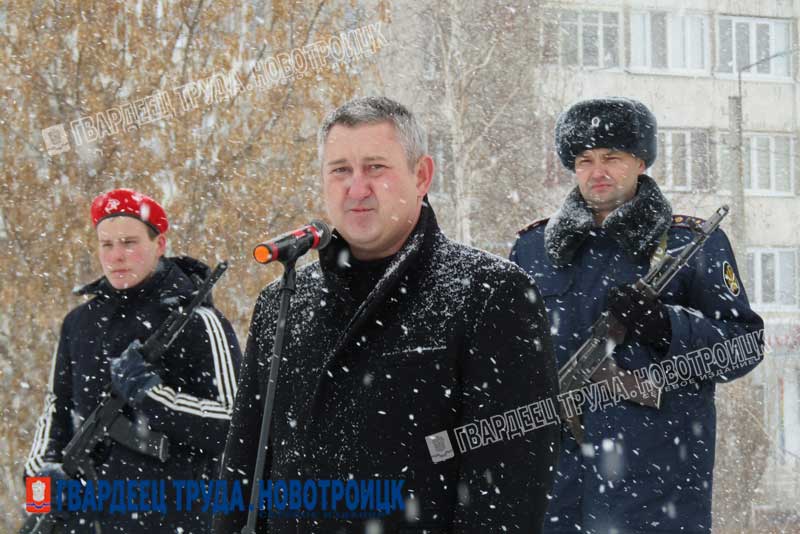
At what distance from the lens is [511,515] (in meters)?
2.54

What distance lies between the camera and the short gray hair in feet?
9.36

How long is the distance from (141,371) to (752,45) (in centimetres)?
2018

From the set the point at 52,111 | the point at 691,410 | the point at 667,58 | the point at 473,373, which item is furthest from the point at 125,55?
the point at 667,58

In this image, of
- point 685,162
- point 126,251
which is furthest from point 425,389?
point 685,162

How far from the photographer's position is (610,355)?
12.7 ft

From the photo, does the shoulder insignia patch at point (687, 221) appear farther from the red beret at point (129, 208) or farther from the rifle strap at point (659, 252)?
the red beret at point (129, 208)

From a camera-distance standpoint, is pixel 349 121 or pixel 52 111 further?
pixel 52 111

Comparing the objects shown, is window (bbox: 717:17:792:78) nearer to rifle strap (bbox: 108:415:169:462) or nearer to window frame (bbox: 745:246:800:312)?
window frame (bbox: 745:246:800:312)

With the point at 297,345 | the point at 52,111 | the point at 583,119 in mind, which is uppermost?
the point at 52,111

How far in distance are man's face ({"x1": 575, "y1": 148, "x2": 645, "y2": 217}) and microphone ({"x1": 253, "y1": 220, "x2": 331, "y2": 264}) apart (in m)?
1.48

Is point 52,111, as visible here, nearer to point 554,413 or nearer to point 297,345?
point 297,345

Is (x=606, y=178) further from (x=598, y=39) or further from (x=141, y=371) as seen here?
(x=598, y=39)

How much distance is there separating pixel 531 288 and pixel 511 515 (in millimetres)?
548

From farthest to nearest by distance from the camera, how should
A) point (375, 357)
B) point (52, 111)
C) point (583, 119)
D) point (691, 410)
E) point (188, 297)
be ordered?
point (52, 111), point (188, 297), point (583, 119), point (691, 410), point (375, 357)
